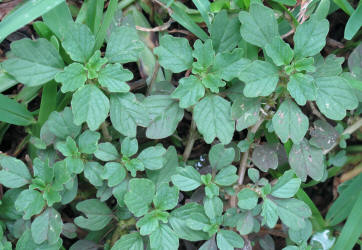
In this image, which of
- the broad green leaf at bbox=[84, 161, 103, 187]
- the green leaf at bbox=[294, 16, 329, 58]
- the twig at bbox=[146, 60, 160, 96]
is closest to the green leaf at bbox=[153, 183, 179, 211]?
the broad green leaf at bbox=[84, 161, 103, 187]

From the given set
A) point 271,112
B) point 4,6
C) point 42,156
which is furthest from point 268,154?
point 4,6

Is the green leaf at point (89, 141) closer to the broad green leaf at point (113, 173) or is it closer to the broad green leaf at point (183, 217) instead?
the broad green leaf at point (113, 173)

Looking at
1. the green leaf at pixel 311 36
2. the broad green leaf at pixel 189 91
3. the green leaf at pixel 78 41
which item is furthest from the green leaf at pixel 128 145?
the green leaf at pixel 311 36

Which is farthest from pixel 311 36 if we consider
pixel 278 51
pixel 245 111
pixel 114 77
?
pixel 114 77

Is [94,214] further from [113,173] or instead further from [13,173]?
[13,173]

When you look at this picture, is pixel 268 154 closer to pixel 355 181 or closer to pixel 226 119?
pixel 226 119
